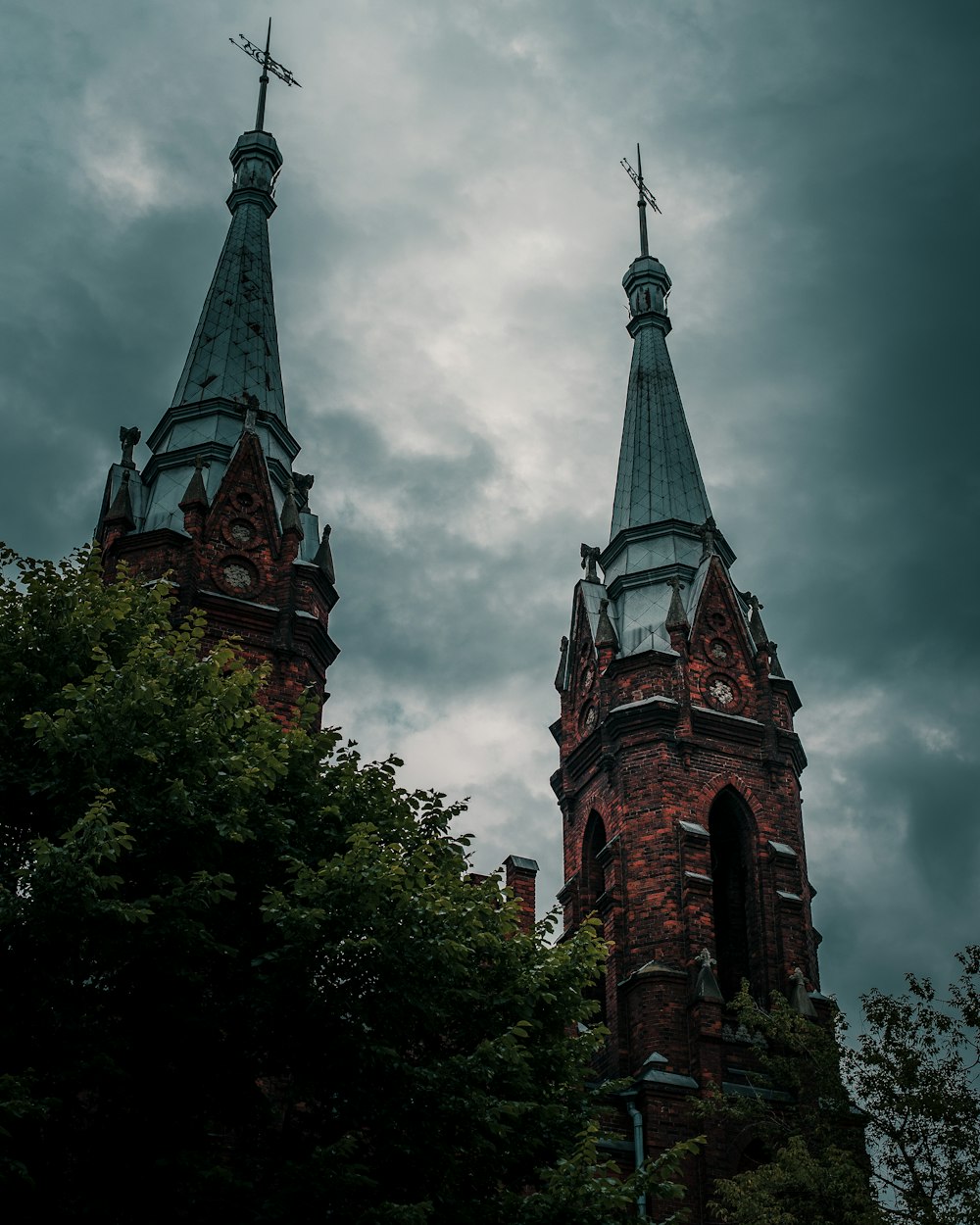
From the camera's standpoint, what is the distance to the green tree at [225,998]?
554 inches

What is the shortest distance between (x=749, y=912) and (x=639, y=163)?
28.7 m

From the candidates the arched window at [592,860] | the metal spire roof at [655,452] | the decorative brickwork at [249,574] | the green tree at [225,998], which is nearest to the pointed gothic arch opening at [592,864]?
the arched window at [592,860]

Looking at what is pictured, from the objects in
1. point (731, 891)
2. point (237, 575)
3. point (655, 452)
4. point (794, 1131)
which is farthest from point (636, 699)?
point (794, 1131)

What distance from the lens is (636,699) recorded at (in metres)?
31.9

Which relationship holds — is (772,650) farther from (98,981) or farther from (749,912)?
(98,981)

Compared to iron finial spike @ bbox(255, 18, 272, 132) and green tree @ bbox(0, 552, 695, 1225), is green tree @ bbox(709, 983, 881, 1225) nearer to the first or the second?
green tree @ bbox(0, 552, 695, 1225)

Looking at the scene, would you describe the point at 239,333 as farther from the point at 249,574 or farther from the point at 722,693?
the point at 722,693

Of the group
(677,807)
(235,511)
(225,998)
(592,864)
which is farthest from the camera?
(592,864)

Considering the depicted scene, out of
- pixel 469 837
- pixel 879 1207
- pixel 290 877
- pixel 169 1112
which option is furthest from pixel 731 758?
pixel 169 1112

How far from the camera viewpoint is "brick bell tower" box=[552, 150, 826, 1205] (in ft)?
89.9

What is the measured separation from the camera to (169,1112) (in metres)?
15.0

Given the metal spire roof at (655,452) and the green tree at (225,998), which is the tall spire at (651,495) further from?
the green tree at (225,998)

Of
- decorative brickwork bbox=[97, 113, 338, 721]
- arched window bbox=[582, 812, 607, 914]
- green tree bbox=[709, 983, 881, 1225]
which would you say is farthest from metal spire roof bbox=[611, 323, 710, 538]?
green tree bbox=[709, 983, 881, 1225]

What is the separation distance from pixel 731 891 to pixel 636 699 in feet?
14.2
